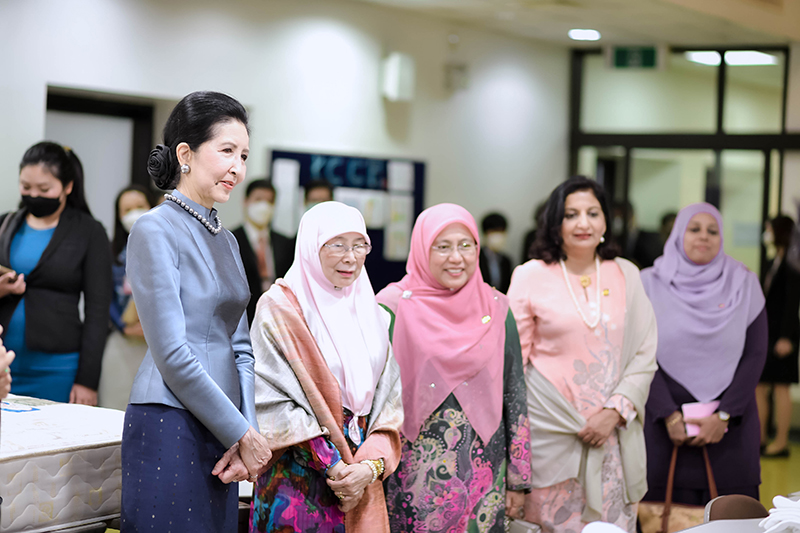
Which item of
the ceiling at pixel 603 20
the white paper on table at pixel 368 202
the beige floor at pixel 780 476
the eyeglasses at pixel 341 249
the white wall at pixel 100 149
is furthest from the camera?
the white paper on table at pixel 368 202

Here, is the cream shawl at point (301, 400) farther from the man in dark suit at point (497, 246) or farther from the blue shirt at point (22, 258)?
the man in dark suit at point (497, 246)

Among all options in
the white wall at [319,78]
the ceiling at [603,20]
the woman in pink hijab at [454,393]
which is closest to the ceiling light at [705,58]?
the ceiling at [603,20]

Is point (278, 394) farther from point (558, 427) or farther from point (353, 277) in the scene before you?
point (558, 427)

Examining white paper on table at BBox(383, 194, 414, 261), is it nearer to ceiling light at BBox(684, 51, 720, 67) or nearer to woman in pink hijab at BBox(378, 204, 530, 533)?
ceiling light at BBox(684, 51, 720, 67)

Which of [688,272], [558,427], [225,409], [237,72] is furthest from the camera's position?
[237,72]

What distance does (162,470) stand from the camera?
185 centimetres

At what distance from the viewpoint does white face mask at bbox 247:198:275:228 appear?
523 cm

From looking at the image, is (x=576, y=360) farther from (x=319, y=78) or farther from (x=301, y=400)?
(x=319, y=78)

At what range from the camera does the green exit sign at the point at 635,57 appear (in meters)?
7.26

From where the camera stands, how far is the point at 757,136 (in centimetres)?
697

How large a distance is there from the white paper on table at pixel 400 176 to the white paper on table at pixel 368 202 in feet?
0.38

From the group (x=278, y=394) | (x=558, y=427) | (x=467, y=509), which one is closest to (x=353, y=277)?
(x=278, y=394)

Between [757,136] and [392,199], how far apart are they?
3.13 metres

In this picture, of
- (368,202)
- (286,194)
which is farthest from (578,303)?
(368,202)
